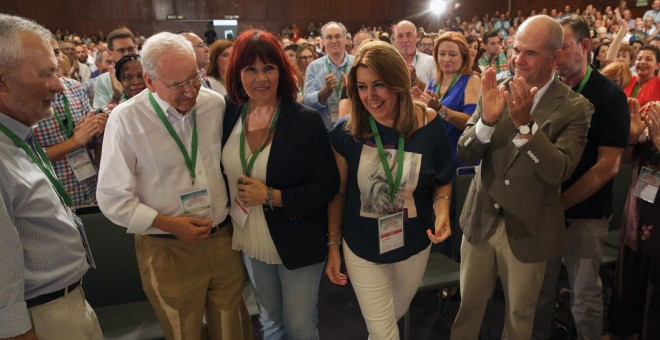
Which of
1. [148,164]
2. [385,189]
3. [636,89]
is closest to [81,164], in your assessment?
[148,164]

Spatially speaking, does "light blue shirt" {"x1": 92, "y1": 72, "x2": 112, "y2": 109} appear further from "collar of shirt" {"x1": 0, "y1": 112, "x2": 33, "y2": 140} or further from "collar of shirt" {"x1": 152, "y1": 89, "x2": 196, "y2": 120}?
"collar of shirt" {"x1": 0, "y1": 112, "x2": 33, "y2": 140}

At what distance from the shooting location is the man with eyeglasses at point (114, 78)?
3.44m

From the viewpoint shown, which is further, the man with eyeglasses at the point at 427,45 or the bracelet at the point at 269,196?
the man with eyeglasses at the point at 427,45

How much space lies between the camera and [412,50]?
4.27 m

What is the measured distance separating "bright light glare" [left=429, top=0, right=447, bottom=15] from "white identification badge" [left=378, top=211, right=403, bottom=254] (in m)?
19.0

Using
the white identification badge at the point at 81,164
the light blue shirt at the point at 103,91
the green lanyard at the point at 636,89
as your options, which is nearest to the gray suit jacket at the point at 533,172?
the white identification badge at the point at 81,164

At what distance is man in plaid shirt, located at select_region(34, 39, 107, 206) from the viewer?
7.84ft

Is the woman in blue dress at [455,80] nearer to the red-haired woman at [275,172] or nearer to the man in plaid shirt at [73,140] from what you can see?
the red-haired woman at [275,172]

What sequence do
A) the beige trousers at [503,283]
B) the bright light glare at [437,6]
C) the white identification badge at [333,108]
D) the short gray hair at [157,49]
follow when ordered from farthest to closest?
the bright light glare at [437,6]
the white identification badge at [333,108]
the beige trousers at [503,283]
the short gray hair at [157,49]

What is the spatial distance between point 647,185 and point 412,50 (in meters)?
2.53

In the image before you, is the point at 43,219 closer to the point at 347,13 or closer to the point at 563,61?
the point at 563,61

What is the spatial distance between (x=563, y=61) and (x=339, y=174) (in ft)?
3.74

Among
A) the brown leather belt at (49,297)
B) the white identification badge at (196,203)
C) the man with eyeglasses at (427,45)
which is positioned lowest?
the brown leather belt at (49,297)

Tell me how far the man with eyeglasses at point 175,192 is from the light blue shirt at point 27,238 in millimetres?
237
